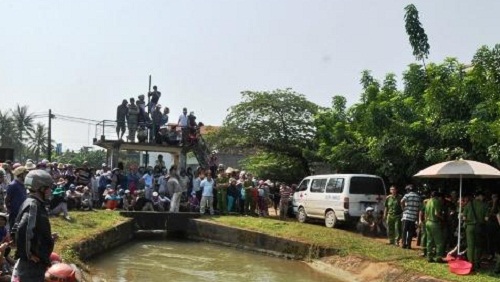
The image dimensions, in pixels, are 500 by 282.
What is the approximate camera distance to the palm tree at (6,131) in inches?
2527

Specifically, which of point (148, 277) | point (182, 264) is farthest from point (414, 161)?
point (148, 277)

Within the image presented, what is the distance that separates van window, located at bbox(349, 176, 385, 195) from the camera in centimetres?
1741

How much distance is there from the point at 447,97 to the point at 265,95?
13975 mm

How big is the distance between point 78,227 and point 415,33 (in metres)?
10.8

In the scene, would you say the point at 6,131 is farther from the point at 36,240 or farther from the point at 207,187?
the point at 36,240

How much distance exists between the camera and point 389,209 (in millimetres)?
14898

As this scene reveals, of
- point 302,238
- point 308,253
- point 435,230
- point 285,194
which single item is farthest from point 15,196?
point 285,194

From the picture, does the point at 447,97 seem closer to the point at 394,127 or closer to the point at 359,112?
the point at 394,127

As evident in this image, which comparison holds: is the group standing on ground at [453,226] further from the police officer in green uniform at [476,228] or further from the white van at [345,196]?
the white van at [345,196]

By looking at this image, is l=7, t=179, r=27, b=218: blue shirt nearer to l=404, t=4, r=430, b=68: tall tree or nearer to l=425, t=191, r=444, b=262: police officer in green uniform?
l=425, t=191, r=444, b=262: police officer in green uniform

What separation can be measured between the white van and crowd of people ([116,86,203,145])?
8.17 metres

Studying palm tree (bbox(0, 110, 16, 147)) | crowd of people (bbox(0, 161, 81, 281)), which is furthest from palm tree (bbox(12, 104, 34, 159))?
crowd of people (bbox(0, 161, 81, 281))

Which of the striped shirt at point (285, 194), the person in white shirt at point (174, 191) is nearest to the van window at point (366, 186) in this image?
the striped shirt at point (285, 194)

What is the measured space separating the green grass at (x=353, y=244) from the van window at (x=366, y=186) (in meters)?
1.56
